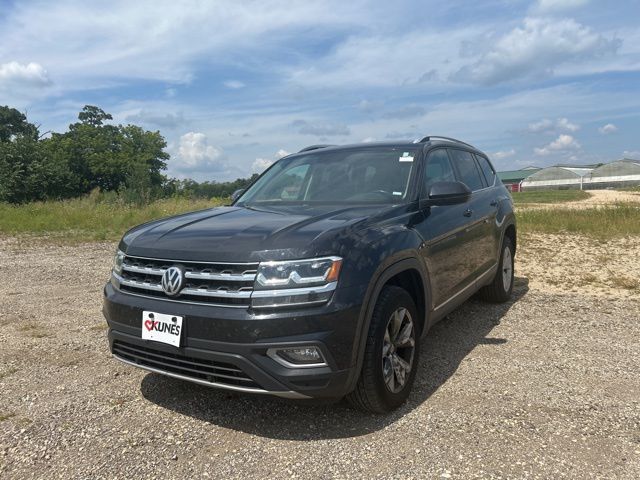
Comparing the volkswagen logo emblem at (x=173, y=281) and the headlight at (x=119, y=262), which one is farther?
the headlight at (x=119, y=262)

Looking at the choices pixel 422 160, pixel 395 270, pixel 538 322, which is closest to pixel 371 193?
pixel 422 160

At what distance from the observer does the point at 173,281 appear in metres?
2.78

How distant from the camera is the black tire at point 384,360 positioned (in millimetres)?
2836

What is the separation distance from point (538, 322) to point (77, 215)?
1609cm

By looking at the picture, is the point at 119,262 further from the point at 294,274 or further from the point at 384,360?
the point at 384,360

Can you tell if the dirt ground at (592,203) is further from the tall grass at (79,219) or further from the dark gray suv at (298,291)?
the dark gray suv at (298,291)

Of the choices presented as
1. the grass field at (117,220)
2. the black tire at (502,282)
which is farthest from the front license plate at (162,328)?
the grass field at (117,220)

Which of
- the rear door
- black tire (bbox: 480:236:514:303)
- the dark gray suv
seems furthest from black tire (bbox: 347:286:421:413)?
black tire (bbox: 480:236:514:303)

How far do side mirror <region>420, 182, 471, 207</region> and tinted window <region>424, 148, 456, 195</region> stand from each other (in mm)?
157

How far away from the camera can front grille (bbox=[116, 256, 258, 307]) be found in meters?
2.63

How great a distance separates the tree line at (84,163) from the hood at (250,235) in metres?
20.3

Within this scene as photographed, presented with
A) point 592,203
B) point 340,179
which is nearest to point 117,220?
point 340,179

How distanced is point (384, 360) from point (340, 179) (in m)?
1.62

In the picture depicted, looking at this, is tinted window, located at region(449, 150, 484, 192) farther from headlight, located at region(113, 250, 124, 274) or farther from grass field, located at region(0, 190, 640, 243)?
grass field, located at region(0, 190, 640, 243)
